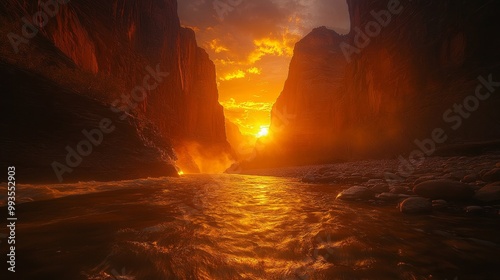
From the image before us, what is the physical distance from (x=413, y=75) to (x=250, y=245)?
22.5m

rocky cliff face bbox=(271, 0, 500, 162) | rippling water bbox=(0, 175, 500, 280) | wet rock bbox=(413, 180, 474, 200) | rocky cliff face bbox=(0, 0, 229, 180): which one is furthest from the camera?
rocky cliff face bbox=(271, 0, 500, 162)

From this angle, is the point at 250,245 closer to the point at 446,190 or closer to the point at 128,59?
the point at 446,190

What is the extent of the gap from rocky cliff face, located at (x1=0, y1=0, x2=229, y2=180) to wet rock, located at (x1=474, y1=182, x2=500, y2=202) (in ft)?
42.3

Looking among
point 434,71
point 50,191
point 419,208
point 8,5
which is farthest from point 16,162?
point 434,71

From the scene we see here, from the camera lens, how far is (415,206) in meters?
3.72

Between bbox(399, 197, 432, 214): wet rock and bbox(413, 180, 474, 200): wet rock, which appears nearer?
bbox(399, 197, 432, 214): wet rock

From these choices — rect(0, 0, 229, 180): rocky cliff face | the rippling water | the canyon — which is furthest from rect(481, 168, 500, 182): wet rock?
rect(0, 0, 229, 180): rocky cliff face

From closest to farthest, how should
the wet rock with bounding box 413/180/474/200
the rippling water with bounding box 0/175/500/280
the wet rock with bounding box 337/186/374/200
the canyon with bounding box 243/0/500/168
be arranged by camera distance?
1. the rippling water with bounding box 0/175/500/280
2. the wet rock with bounding box 413/180/474/200
3. the wet rock with bounding box 337/186/374/200
4. the canyon with bounding box 243/0/500/168

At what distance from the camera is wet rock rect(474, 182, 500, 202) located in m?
3.80

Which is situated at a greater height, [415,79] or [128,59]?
[128,59]

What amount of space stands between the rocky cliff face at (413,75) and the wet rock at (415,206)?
1455 cm

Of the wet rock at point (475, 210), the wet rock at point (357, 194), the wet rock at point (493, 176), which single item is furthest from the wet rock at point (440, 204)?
the wet rock at point (493, 176)

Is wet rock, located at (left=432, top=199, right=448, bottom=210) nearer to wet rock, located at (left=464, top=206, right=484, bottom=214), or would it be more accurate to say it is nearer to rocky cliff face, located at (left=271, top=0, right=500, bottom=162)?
wet rock, located at (left=464, top=206, right=484, bottom=214)

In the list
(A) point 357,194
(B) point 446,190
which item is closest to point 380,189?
(A) point 357,194
